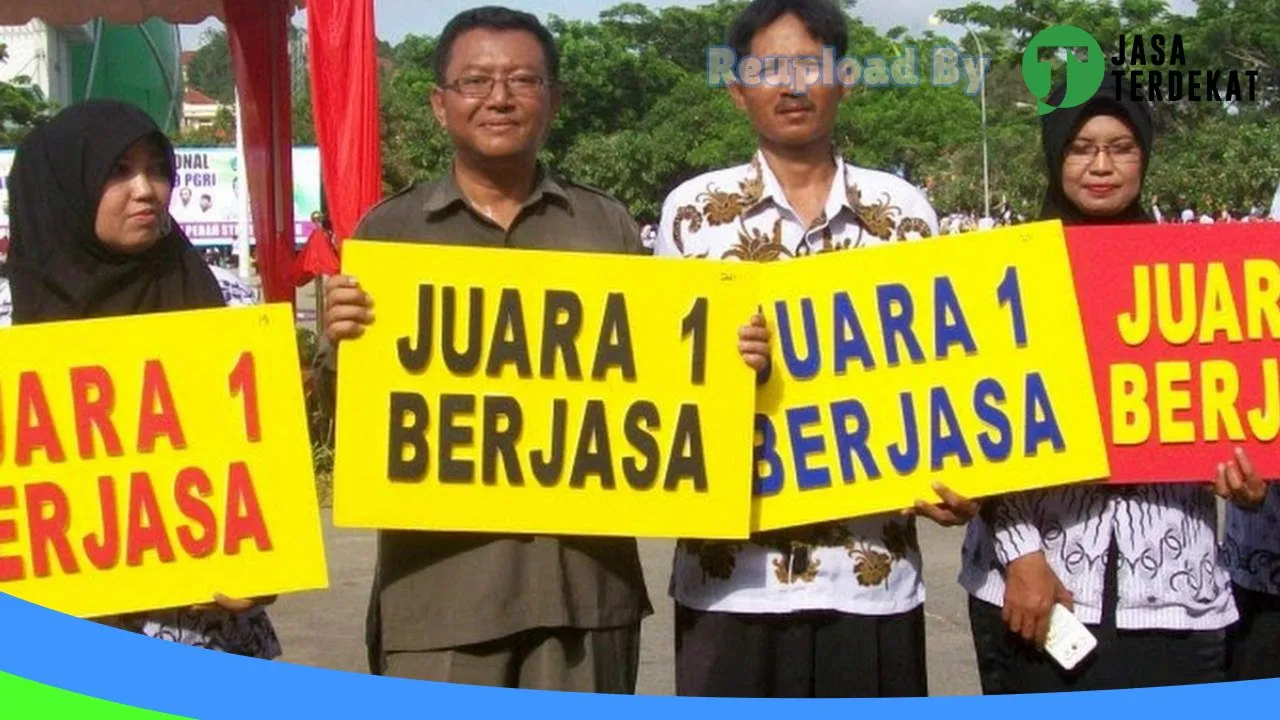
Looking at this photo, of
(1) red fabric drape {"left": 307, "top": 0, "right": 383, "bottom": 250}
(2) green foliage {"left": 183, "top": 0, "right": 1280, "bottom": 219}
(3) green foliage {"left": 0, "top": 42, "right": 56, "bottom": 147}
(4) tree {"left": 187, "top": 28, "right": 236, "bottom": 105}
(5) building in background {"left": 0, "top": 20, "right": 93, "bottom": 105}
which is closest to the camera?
(1) red fabric drape {"left": 307, "top": 0, "right": 383, "bottom": 250}

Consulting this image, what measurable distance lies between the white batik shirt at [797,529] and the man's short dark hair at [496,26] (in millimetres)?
349

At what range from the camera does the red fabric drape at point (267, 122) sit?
331 inches

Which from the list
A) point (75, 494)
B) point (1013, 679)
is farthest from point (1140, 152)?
point (75, 494)

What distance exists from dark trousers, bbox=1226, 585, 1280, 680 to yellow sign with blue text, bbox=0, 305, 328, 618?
6.04 ft

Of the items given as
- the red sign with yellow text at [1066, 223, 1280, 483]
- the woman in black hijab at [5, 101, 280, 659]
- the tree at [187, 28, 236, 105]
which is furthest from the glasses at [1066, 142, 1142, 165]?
the tree at [187, 28, 236, 105]

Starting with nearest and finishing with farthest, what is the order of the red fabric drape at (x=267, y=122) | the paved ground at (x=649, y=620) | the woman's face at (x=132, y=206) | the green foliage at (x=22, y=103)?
the woman's face at (x=132, y=206), the paved ground at (x=649, y=620), the red fabric drape at (x=267, y=122), the green foliage at (x=22, y=103)

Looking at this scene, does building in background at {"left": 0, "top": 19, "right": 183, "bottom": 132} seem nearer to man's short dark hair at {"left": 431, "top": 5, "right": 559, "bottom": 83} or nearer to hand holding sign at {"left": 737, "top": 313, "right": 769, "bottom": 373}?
man's short dark hair at {"left": 431, "top": 5, "right": 559, "bottom": 83}

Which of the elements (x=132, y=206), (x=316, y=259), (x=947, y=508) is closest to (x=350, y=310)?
(x=132, y=206)

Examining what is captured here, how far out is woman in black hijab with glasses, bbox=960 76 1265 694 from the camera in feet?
9.89

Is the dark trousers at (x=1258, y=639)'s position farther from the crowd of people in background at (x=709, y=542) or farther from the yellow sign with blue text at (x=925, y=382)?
the yellow sign with blue text at (x=925, y=382)

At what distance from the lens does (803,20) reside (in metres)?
3.00

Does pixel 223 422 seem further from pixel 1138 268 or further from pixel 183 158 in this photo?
pixel 183 158

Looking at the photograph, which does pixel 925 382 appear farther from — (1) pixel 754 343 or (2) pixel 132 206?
(2) pixel 132 206

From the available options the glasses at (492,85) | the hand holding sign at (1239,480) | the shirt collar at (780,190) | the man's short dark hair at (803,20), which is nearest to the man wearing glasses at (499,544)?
the glasses at (492,85)
